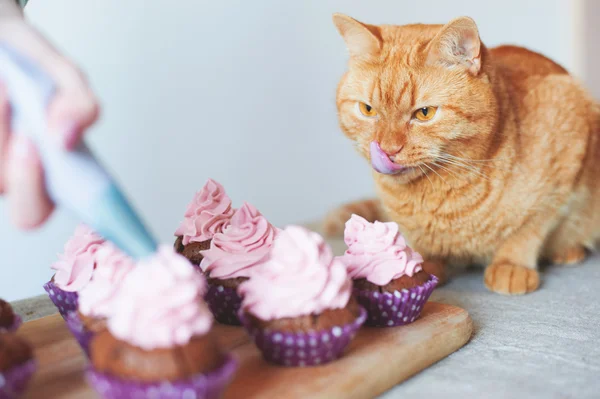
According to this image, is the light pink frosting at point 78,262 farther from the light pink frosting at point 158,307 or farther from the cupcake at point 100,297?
the light pink frosting at point 158,307

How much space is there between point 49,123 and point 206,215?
61 cm

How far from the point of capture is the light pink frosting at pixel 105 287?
1.01 m

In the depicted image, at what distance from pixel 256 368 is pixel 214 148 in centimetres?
156

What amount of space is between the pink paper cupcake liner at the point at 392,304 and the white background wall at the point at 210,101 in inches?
51.3

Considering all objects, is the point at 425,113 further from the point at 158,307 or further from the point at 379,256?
the point at 158,307

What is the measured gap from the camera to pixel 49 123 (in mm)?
804

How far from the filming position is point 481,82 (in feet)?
4.95

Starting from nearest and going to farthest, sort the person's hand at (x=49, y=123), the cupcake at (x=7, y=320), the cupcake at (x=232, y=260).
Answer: the person's hand at (x=49, y=123)
the cupcake at (x=7, y=320)
the cupcake at (x=232, y=260)

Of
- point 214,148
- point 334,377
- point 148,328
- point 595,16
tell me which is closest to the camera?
point 148,328

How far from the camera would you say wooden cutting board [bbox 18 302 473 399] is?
0.96 metres

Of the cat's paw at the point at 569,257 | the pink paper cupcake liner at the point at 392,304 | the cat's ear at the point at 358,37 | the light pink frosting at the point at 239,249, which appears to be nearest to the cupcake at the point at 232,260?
the light pink frosting at the point at 239,249

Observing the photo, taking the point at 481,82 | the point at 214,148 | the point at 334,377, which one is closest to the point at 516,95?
the point at 481,82

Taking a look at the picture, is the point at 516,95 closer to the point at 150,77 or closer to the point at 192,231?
the point at 192,231

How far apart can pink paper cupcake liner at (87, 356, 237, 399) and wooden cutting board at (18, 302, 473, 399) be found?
113 mm
